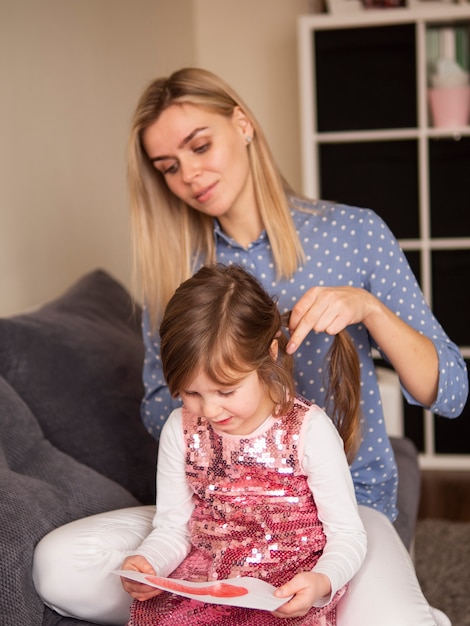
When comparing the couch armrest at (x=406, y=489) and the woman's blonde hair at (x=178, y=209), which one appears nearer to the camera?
the woman's blonde hair at (x=178, y=209)

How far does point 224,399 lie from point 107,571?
1.14 ft

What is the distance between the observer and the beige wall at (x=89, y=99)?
2.31 m

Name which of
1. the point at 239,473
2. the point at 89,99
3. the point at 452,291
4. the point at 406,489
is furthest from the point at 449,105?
the point at 239,473

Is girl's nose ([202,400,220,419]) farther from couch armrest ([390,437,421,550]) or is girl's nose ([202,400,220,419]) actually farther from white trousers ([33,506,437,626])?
couch armrest ([390,437,421,550])

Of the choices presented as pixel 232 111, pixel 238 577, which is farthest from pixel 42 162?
pixel 238 577

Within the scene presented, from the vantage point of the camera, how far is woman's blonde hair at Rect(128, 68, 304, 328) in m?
1.74

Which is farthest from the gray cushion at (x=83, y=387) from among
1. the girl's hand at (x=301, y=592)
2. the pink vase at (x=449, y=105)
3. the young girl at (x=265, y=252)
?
the pink vase at (x=449, y=105)

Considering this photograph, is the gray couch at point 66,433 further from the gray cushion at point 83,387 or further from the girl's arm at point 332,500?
the girl's arm at point 332,500

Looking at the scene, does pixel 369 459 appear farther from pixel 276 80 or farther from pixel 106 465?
pixel 276 80

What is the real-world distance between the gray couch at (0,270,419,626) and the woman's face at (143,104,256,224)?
0.33 metres

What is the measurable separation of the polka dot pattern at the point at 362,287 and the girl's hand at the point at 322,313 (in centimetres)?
27

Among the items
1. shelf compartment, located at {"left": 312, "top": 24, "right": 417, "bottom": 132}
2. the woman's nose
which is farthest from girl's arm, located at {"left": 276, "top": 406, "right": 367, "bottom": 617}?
shelf compartment, located at {"left": 312, "top": 24, "right": 417, "bottom": 132}

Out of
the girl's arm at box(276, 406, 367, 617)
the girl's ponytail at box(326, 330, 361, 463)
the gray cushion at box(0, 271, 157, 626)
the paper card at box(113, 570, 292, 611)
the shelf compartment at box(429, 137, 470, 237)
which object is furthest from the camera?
the shelf compartment at box(429, 137, 470, 237)

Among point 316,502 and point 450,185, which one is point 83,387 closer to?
point 316,502
